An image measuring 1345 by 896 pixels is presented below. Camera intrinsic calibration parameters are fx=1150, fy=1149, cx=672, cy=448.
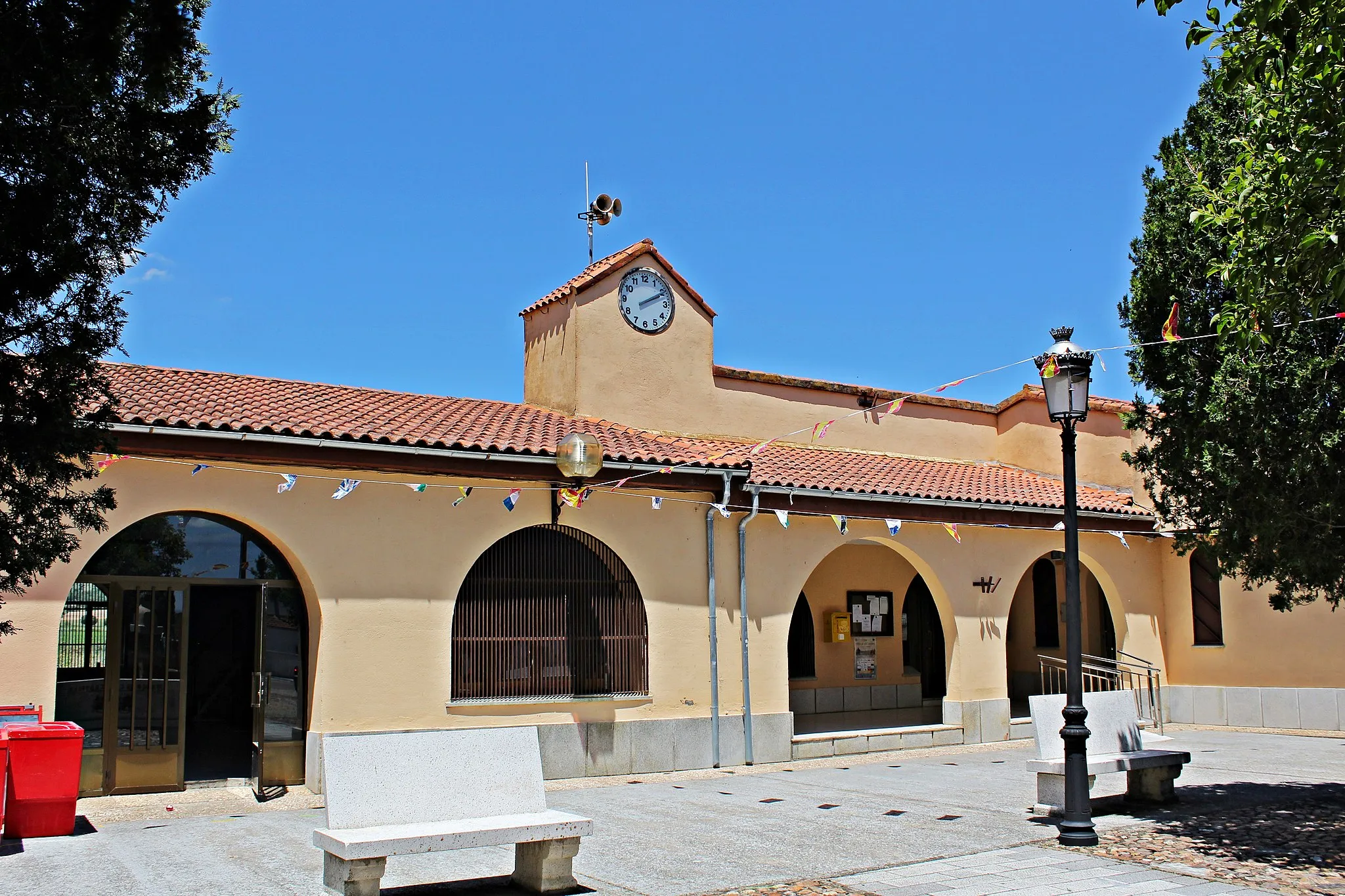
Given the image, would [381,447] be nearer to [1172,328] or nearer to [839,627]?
[1172,328]

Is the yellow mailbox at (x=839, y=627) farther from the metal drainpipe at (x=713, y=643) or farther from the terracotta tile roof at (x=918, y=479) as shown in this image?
the metal drainpipe at (x=713, y=643)

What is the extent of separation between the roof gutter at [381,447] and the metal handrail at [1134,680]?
7.53 metres

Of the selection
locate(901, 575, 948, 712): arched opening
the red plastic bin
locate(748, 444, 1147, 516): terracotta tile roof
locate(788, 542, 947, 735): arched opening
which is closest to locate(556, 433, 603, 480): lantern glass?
locate(748, 444, 1147, 516): terracotta tile roof

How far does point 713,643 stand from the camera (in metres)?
13.5

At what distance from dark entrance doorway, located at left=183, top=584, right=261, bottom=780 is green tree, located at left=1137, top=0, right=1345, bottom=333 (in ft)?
35.3

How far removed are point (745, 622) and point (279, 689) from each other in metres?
5.32

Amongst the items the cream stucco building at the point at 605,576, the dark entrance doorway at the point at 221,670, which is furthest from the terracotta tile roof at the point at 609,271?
the dark entrance doorway at the point at 221,670

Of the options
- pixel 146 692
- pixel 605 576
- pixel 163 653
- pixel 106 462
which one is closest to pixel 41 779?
pixel 146 692

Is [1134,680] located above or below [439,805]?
below

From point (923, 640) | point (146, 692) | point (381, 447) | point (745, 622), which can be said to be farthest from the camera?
point (923, 640)

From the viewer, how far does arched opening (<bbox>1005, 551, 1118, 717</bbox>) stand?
782 inches

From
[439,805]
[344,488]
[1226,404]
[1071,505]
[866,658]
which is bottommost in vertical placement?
[439,805]

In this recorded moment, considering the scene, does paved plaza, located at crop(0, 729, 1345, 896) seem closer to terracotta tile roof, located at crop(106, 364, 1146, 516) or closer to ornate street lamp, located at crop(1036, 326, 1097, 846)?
ornate street lamp, located at crop(1036, 326, 1097, 846)

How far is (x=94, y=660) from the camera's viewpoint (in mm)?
10859
